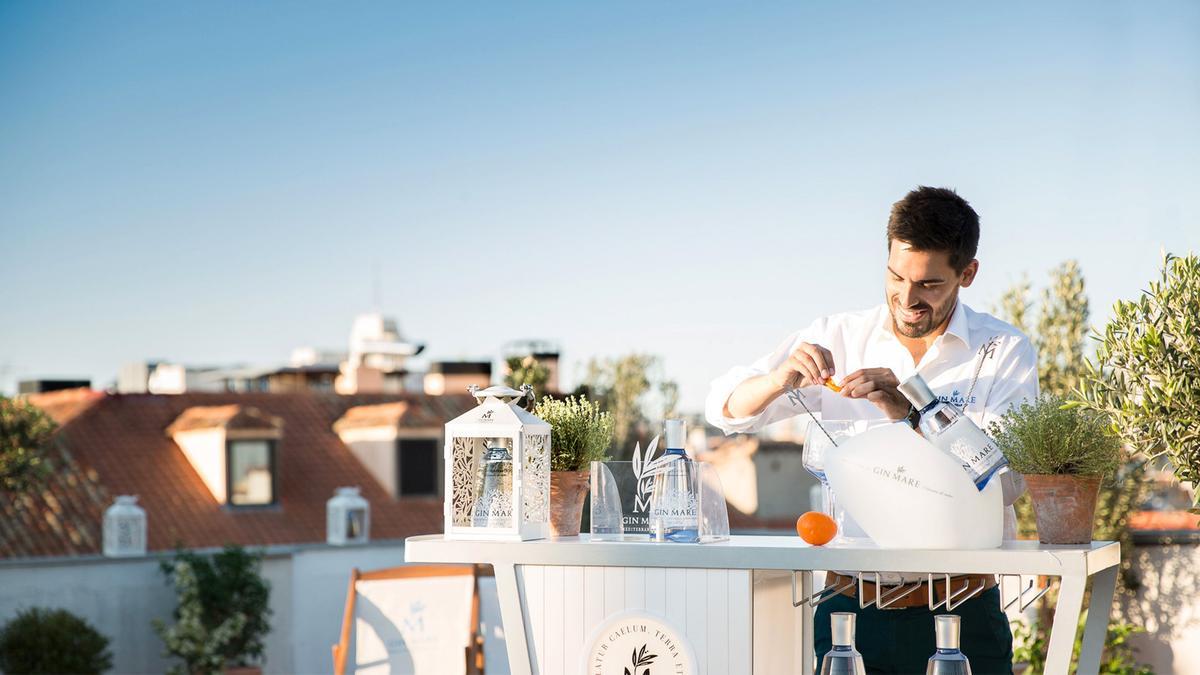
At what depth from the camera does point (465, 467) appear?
2.88 metres

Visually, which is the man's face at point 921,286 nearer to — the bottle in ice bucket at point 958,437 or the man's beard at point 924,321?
the man's beard at point 924,321

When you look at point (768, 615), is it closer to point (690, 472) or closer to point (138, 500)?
point (690, 472)

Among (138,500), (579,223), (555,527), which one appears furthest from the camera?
(579,223)

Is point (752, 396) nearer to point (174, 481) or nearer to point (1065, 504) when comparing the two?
point (1065, 504)

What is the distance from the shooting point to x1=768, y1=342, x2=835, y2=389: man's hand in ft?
9.25

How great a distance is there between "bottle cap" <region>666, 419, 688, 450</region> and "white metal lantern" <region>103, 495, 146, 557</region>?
1429 cm

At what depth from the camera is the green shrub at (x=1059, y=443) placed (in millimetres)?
2627

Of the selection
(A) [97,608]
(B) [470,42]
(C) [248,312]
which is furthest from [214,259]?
(A) [97,608]

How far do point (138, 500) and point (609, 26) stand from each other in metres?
11.1

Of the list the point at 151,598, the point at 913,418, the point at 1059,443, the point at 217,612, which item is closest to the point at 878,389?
the point at 913,418

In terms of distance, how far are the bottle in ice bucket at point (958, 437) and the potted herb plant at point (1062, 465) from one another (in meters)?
0.13

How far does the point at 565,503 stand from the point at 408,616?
20.1 ft

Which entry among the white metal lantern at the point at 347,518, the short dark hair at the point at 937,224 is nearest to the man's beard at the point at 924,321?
the short dark hair at the point at 937,224

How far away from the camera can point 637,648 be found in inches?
105
